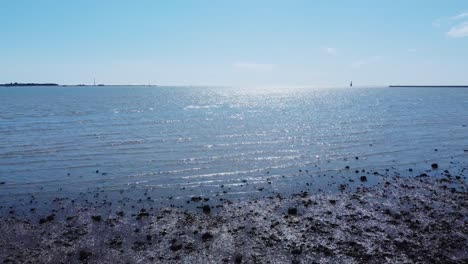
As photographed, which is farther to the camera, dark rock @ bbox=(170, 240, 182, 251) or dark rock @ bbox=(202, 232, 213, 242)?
dark rock @ bbox=(202, 232, 213, 242)

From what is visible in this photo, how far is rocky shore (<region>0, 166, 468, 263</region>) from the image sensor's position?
1337cm

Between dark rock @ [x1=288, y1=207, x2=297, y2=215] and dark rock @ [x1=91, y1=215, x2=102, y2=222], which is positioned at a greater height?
dark rock @ [x1=288, y1=207, x2=297, y2=215]

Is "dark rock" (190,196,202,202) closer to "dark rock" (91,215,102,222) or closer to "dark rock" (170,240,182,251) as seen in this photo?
"dark rock" (91,215,102,222)

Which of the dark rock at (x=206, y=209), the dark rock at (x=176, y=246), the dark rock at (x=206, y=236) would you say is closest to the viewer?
the dark rock at (x=176, y=246)

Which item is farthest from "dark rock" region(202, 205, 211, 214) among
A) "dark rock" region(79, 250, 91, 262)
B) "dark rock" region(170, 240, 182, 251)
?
"dark rock" region(79, 250, 91, 262)

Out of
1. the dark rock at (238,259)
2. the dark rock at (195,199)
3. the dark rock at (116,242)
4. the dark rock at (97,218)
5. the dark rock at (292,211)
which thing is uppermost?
the dark rock at (292,211)

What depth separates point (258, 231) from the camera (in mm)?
15484

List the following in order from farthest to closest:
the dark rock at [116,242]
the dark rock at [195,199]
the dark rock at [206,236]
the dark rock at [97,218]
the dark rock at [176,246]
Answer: the dark rock at [195,199] → the dark rock at [97,218] → the dark rock at [206,236] → the dark rock at [116,242] → the dark rock at [176,246]

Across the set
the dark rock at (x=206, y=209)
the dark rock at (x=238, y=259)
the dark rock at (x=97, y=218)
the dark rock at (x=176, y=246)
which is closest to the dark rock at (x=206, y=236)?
the dark rock at (x=176, y=246)

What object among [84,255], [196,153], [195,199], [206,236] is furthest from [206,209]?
Answer: [196,153]

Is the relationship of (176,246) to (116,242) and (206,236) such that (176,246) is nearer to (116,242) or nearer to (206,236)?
(206,236)

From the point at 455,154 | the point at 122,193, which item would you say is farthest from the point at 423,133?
the point at 122,193

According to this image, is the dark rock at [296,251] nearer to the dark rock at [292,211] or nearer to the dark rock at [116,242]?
the dark rock at [292,211]

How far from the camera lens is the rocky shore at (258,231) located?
13367 mm
